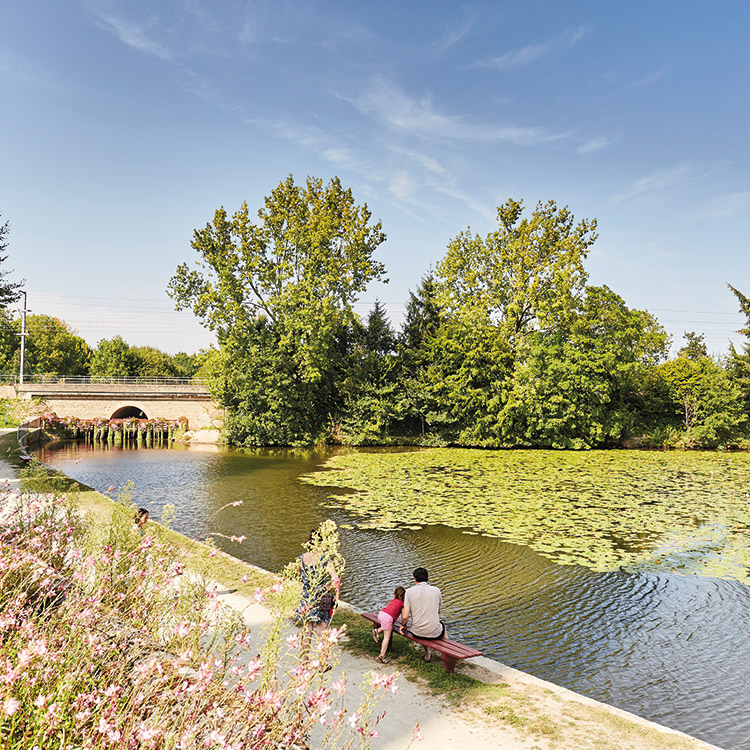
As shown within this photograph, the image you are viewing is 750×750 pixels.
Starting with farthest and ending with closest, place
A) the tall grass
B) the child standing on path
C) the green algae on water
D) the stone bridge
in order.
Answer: the stone bridge < the green algae on water < the child standing on path < the tall grass

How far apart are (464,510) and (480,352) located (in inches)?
781

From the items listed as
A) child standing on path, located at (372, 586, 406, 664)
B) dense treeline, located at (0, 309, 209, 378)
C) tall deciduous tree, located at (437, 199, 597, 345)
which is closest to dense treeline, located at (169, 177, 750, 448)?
tall deciduous tree, located at (437, 199, 597, 345)

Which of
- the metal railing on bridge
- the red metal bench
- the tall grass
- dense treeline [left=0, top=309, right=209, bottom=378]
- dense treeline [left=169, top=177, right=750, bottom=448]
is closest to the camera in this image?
the tall grass

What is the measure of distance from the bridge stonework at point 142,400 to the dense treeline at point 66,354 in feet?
73.3

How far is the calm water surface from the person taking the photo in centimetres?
683

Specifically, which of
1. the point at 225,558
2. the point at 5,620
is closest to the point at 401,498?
the point at 225,558

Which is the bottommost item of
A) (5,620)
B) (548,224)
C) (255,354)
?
(5,620)

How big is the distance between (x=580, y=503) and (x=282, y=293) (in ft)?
73.5

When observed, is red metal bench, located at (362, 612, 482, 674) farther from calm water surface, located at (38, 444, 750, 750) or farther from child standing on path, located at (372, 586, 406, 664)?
calm water surface, located at (38, 444, 750, 750)

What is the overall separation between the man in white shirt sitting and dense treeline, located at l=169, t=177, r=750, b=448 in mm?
26953

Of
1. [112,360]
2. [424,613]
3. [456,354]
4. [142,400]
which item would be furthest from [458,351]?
[112,360]

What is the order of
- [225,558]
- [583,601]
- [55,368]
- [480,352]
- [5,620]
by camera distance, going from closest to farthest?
[5,620] → [583,601] → [225,558] → [480,352] → [55,368]

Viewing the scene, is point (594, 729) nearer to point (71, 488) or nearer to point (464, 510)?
point (464, 510)

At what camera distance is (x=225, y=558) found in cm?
1082
